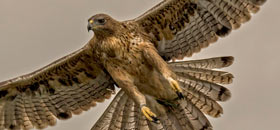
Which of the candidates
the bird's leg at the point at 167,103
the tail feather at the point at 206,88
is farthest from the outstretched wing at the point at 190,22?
the bird's leg at the point at 167,103

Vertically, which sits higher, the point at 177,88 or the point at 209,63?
the point at 209,63

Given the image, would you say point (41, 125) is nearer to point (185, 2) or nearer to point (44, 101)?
point (44, 101)

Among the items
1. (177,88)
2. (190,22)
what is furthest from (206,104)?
(190,22)

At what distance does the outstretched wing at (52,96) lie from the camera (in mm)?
19281

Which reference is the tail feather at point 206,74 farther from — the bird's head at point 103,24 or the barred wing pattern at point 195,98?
the bird's head at point 103,24

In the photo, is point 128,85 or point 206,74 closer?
point 128,85

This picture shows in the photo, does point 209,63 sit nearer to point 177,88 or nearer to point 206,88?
point 206,88

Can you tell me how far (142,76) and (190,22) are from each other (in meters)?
1.76

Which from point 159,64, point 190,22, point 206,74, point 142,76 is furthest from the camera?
point 206,74

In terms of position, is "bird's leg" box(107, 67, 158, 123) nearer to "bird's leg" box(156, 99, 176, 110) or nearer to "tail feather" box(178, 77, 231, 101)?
"bird's leg" box(156, 99, 176, 110)

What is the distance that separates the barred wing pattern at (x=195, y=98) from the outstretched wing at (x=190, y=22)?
40 centimetres

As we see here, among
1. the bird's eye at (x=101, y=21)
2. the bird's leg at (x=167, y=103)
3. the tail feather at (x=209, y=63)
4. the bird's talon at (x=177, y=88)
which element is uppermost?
the bird's eye at (x=101, y=21)

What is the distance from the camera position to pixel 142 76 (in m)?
18.0

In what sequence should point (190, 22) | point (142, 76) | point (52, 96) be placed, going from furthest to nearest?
point (52, 96) < point (190, 22) < point (142, 76)
